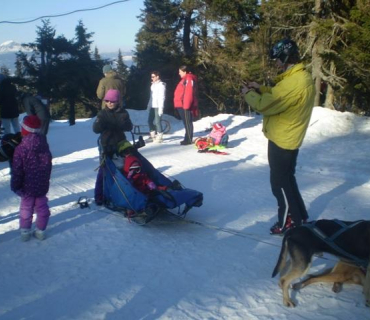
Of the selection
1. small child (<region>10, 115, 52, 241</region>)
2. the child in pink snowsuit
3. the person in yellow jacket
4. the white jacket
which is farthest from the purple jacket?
the white jacket

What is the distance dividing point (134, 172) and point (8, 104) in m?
4.76

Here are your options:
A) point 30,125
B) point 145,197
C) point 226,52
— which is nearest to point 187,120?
point 145,197

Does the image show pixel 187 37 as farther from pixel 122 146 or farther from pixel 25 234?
pixel 25 234

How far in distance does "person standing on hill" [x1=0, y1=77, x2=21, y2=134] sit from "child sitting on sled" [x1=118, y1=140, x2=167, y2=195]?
13.9 ft

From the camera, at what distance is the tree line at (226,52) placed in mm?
15930

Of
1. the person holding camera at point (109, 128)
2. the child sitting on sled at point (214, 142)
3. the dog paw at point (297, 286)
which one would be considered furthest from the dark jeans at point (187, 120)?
the dog paw at point (297, 286)

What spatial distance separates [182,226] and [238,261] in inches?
47.0

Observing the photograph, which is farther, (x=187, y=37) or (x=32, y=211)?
(x=187, y=37)

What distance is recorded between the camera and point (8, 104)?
895 cm

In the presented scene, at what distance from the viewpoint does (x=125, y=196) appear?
17.9 feet

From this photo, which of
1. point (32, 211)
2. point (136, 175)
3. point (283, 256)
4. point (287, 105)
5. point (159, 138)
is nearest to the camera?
point (283, 256)

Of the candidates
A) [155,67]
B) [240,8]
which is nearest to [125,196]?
[240,8]

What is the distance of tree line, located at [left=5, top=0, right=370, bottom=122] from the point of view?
15.9 metres

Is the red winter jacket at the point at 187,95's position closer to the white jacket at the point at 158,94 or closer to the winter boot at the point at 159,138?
the white jacket at the point at 158,94
